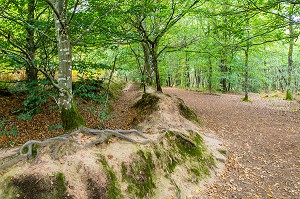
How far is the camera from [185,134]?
7.29m

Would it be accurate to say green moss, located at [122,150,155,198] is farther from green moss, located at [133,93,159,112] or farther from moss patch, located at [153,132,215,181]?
green moss, located at [133,93,159,112]

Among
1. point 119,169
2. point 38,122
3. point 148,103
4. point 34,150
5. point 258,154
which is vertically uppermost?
point 148,103

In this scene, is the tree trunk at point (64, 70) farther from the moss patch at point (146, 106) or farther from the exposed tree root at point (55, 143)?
the moss patch at point (146, 106)

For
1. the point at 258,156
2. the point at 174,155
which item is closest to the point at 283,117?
the point at 258,156

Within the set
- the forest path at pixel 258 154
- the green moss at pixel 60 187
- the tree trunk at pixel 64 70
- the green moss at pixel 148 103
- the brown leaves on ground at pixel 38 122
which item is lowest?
the forest path at pixel 258 154

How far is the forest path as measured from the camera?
5418 millimetres

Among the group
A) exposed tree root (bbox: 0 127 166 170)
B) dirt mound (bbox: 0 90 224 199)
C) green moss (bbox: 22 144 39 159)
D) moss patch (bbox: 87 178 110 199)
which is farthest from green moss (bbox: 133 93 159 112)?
green moss (bbox: 22 144 39 159)

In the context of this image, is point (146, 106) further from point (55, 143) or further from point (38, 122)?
point (55, 143)

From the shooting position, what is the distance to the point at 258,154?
7.14 metres

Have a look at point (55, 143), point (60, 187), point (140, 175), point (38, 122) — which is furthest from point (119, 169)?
point (38, 122)

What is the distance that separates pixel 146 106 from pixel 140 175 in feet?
17.7

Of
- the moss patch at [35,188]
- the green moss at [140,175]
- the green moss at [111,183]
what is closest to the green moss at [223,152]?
the green moss at [140,175]

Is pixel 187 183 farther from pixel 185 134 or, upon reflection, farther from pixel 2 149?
pixel 2 149

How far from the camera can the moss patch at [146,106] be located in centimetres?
923
